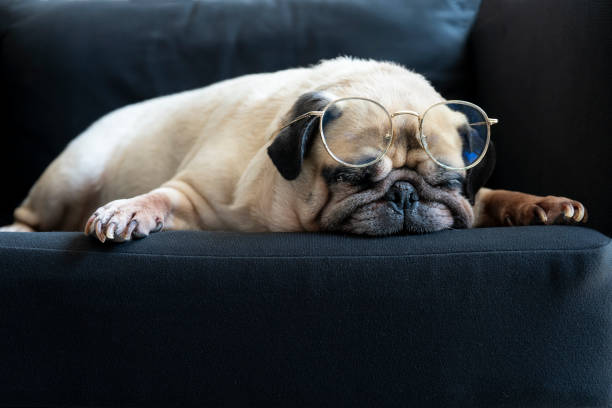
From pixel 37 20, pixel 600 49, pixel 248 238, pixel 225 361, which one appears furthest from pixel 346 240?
pixel 37 20

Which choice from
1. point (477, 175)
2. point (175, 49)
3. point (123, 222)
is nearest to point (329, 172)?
point (477, 175)

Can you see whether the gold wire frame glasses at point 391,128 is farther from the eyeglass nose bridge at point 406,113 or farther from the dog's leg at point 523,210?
the dog's leg at point 523,210

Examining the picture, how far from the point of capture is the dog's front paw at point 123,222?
1430mm

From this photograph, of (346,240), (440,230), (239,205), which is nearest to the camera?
(346,240)

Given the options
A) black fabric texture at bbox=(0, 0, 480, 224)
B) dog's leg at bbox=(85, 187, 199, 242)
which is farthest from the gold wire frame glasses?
black fabric texture at bbox=(0, 0, 480, 224)

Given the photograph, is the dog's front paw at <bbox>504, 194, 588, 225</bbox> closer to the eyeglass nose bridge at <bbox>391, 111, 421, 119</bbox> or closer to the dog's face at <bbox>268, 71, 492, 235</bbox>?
the dog's face at <bbox>268, 71, 492, 235</bbox>

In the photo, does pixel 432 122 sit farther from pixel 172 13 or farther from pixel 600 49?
pixel 172 13

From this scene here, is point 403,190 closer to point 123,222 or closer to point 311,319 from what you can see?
point 311,319

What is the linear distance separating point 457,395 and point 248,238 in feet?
2.17

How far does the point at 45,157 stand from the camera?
295 cm

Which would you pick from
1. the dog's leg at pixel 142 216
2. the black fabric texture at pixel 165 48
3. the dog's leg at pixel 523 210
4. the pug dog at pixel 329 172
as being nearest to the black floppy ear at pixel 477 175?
the pug dog at pixel 329 172

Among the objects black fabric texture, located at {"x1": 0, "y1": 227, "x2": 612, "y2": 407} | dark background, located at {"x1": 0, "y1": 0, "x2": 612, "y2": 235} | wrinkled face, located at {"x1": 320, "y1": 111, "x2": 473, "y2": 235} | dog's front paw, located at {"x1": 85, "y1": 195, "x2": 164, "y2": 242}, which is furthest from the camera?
dark background, located at {"x1": 0, "y1": 0, "x2": 612, "y2": 235}

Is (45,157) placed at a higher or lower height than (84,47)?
lower

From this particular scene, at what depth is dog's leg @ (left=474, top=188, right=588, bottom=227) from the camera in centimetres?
154
